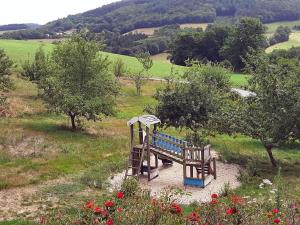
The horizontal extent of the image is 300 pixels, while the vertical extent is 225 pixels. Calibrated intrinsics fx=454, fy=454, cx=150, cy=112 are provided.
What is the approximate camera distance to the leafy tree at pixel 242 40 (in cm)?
10212

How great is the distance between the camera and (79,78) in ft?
123

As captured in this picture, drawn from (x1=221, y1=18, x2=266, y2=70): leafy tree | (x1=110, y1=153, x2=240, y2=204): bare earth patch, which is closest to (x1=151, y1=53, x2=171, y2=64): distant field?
(x1=221, y1=18, x2=266, y2=70): leafy tree

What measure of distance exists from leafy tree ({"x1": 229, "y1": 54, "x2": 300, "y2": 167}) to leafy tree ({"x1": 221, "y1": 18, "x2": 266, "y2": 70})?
241 feet

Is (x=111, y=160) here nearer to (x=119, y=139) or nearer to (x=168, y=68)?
(x=119, y=139)

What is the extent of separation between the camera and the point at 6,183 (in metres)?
23.5

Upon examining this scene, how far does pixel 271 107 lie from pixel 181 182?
25.4ft

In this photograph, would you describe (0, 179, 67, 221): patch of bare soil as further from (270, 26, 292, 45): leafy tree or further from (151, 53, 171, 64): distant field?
(270, 26, 292, 45): leafy tree

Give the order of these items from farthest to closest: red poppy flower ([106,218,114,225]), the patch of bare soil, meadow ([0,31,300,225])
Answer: meadow ([0,31,300,225]) → the patch of bare soil → red poppy flower ([106,218,114,225])

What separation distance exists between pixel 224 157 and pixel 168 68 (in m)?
68.6

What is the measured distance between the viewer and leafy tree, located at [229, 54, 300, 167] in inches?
1109

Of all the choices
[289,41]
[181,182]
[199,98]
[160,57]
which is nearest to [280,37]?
[289,41]

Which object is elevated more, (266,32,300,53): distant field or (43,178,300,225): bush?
(43,178,300,225): bush

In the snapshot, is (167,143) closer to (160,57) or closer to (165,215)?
(165,215)

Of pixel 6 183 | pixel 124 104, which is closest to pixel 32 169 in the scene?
pixel 6 183
